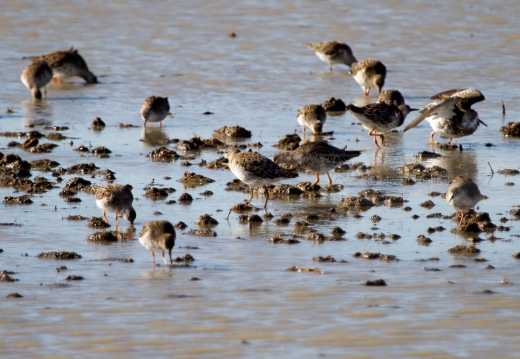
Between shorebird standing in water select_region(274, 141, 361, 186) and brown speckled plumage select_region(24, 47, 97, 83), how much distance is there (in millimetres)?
8707

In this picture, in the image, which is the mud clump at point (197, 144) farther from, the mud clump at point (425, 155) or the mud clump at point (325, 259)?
the mud clump at point (325, 259)

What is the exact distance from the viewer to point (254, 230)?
10.8 m

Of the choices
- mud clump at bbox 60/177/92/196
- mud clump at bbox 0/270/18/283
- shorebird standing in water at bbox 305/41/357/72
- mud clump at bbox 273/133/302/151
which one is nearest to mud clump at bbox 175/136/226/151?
mud clump at bbox 273/133/302/151

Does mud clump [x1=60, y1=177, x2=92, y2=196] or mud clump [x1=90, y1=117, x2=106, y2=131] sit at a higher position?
mud clump [x1=90, y1=117, x2=106, y2=131]

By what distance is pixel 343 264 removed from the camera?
9344 mm

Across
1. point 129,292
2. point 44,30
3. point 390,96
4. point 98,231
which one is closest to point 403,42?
point 390,96

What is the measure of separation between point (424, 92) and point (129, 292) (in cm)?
1218

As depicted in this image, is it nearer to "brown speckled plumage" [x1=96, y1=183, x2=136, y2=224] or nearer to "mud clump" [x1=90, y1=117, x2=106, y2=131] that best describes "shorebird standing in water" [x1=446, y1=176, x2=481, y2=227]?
"brown speckled plumage" [x1=96, y1=183, x2=136, y2=224]

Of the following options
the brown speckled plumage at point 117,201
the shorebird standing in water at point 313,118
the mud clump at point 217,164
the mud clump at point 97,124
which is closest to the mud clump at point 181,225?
the brown speckled plumage at point 117,201

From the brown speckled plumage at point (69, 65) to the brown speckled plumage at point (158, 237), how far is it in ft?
38.7

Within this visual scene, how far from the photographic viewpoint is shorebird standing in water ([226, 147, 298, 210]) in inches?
467

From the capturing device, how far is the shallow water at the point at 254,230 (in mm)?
7566

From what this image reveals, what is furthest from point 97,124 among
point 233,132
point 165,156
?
point 165,156

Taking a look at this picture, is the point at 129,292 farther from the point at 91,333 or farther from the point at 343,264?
the point at 343,264
